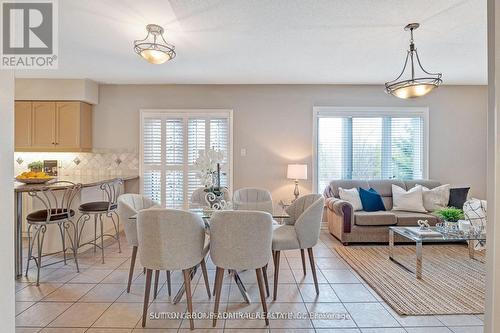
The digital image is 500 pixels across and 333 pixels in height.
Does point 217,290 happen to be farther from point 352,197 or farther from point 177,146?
point 177,146

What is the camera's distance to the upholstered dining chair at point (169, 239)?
2203mm

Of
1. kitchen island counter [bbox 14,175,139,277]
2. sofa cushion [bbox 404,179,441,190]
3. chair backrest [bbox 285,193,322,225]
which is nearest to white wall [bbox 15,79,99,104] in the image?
kitchen island counter [bbox 14,175,139,277]

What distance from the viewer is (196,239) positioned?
230 cm

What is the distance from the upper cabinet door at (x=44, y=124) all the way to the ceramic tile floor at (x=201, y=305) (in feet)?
8.21

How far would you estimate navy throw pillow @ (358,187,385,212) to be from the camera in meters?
4.73

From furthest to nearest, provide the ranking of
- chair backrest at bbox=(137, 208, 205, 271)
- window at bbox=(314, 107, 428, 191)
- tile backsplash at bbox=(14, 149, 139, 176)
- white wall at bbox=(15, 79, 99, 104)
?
window at bbox=(314, 107, 428, 191) → tile backsplash at bbox=(14, 149, 139, 176) → white wall at bbox=(15, 79, 99, 104) → chair backrest at bbox=(137, 208, 205, 271)

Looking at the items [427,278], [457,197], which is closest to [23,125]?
[427,278]

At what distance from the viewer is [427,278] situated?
325cm

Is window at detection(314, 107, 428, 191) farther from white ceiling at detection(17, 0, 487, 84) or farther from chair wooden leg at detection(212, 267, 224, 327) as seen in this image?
chair wooden leg at detection(212, 267, 224, 327)

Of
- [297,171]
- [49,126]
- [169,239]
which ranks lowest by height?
[169,239]

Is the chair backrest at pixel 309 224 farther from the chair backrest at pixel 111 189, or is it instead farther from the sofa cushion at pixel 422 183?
the sofa cushion at pixel 422 183

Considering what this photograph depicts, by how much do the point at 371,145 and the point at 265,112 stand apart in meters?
2.14

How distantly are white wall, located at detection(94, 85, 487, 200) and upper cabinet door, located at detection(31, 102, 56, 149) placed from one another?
0.68 m

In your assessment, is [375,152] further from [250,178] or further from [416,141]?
[250,178]
